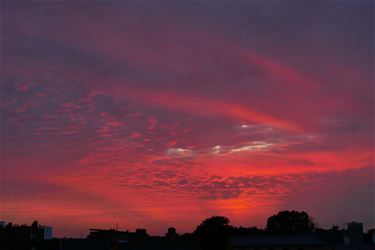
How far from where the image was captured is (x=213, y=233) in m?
178

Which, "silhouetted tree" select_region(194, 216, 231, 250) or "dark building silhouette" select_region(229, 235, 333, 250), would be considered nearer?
"dark building silhouette" select_region(229, 235, 333, 250)

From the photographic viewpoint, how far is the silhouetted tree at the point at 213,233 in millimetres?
161100

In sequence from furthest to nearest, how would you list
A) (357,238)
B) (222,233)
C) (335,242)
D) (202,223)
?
(202,223) < (222,233) < (335,242) < (357,238)

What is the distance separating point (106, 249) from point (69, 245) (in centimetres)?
759

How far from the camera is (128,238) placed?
13675cm

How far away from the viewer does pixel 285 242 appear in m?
139

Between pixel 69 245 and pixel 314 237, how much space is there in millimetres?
62624

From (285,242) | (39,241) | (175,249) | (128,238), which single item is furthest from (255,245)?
(39,241)

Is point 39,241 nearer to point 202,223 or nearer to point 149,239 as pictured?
point 149,239

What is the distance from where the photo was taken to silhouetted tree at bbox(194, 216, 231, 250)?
161m

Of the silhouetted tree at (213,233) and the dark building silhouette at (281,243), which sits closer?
the dark building silhouette at (281,243)

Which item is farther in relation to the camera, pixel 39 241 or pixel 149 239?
pixel 149 239

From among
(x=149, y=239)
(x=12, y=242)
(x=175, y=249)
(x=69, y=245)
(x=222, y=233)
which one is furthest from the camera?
(x=222, y=233)

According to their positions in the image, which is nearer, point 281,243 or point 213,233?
point 281,243
